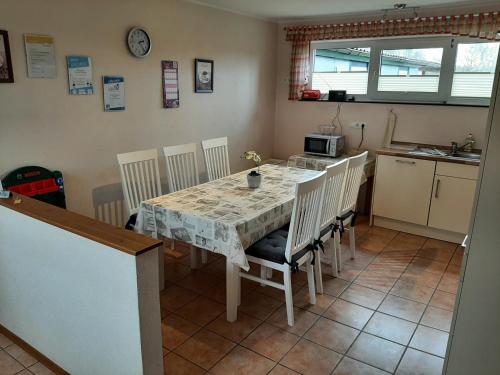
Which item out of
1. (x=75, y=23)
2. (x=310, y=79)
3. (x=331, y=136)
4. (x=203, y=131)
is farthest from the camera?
(x=310, y=79)

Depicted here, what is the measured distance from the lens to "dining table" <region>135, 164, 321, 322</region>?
2.31 m

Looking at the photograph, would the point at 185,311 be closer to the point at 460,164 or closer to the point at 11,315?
the point at 11,315

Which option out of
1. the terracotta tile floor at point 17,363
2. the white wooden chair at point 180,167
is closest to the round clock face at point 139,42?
the white wooden chair at point 180,167

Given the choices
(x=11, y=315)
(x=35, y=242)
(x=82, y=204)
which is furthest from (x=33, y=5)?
(x=11, y=315)

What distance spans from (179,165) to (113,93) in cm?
81

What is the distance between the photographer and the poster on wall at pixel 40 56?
2680 millimetres

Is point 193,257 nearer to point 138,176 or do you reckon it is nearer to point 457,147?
point 138,176

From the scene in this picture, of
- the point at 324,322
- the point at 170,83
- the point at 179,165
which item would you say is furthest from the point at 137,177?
the point at 324,322

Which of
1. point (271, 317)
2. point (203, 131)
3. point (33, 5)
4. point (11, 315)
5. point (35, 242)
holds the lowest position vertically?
point (271, 317)

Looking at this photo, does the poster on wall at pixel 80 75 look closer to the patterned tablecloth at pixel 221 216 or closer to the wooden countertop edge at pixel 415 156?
the patterned tablecloth at pixel 221 216

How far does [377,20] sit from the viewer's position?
427cm

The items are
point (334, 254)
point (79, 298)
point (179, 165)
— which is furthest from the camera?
point (179, 165)

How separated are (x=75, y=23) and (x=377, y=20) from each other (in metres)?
3.07

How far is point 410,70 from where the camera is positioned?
4254 millimetres
